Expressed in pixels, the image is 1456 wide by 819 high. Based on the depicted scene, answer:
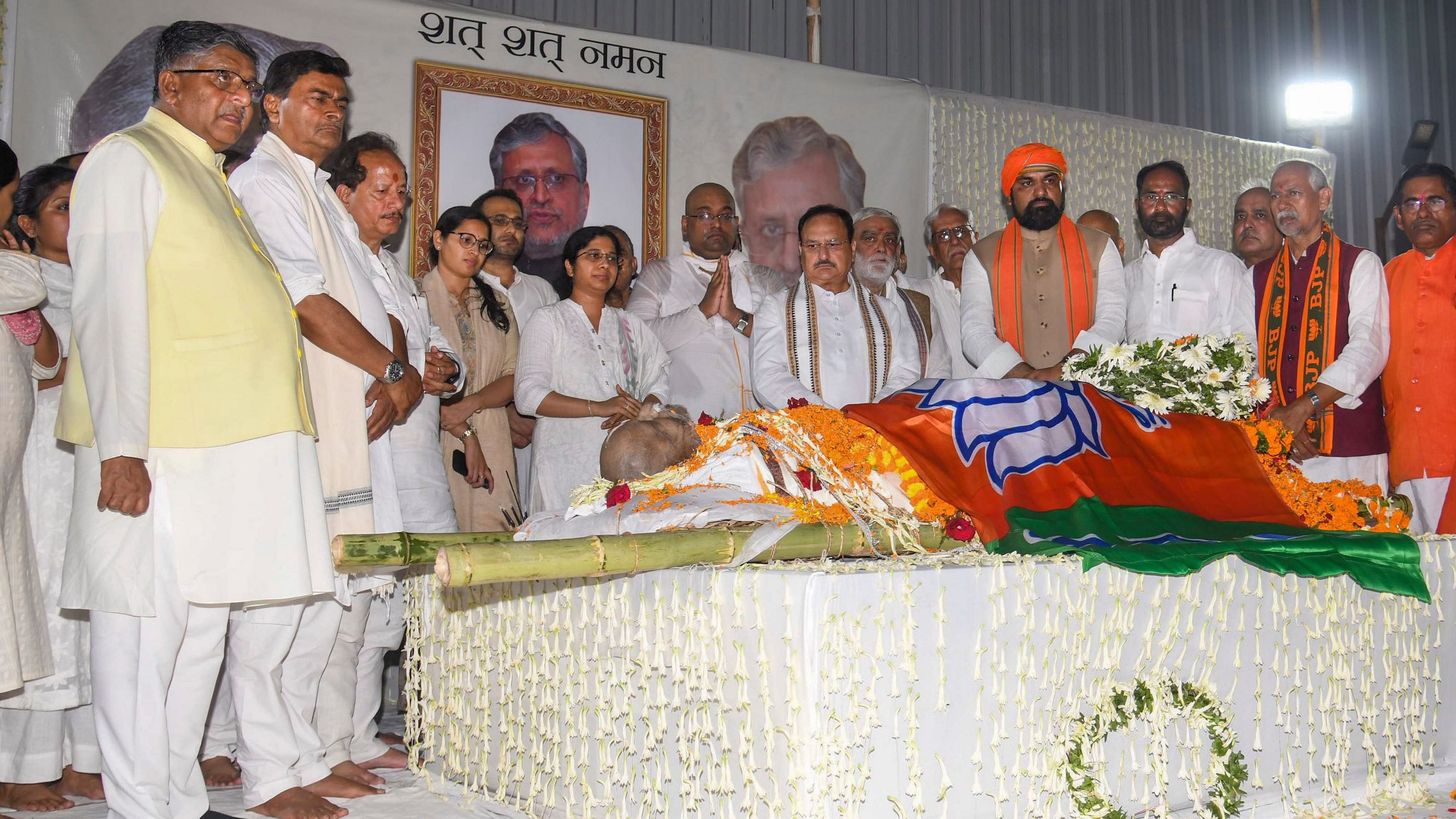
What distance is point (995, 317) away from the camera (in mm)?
4883

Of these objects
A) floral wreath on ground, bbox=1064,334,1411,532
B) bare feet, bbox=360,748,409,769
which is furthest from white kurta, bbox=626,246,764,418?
bare feet, bbox=360,748,409,769

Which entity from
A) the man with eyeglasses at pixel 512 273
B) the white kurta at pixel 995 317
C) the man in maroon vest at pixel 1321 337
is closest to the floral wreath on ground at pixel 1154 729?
the white kurta at pixel 995 317

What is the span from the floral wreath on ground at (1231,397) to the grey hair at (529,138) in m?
A: 2.81

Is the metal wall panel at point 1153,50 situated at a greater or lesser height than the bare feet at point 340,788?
greater

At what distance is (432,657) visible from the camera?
3.47m

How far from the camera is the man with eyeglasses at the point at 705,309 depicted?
17.3 feet

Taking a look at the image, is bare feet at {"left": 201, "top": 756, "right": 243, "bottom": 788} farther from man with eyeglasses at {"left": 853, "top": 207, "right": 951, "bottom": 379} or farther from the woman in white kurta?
man with eyeglasses at {"left": 853, "top": 207, "right": 951, "bottom": 379}

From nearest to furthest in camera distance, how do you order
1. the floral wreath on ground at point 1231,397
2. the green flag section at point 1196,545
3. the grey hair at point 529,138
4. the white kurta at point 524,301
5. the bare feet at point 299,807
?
the green flag section at point 1196,545 < the bare feet at point 299,807 < the floral wreath on ground at point 1231,397 < the white kurta at point 524,301 < the grey hair at point 529,138

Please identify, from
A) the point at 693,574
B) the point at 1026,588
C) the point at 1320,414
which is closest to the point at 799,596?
the point at 693,574

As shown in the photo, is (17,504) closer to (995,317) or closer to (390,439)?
Result: (390,439)

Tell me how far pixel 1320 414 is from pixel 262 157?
3971mm

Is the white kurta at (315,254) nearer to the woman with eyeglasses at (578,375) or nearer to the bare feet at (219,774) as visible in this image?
the bare feet at (219,774)

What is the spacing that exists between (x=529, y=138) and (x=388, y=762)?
3.19 meters

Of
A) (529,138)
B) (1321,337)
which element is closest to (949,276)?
(1321,337)
